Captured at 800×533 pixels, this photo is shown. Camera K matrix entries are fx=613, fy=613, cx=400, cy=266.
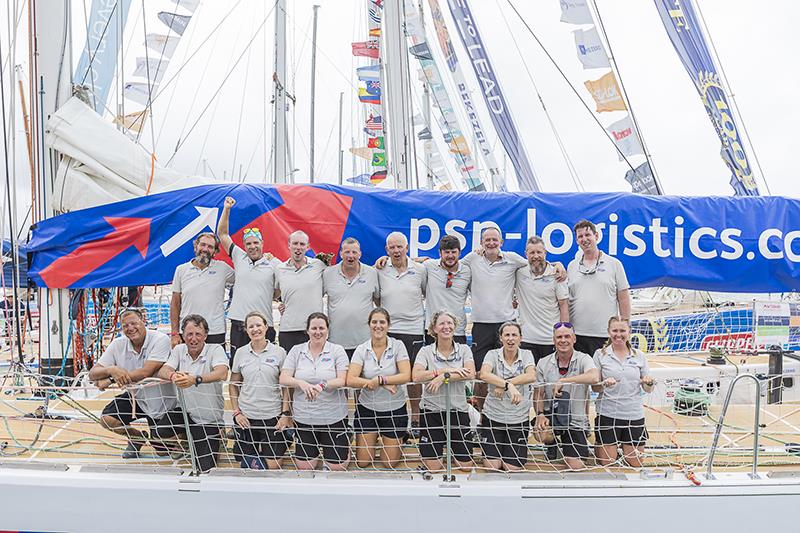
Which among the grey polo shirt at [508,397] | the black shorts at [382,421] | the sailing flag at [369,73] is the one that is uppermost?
the sailing flag at [369,73]

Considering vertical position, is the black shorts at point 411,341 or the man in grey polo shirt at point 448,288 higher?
the man in grey polo shirt at point 448,288

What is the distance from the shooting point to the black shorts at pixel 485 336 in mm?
4582

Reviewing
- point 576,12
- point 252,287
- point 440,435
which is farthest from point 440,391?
point 576,12

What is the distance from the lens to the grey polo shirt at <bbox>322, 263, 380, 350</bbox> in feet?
14.7

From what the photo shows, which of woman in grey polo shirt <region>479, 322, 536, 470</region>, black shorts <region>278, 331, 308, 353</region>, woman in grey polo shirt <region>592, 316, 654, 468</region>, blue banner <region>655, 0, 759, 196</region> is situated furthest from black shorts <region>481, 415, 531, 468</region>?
blue banner <region>655, 0, 759, 196</region>

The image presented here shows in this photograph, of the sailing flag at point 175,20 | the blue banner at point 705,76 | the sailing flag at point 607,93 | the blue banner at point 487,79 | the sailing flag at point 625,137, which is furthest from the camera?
the blue banner at point 487,79

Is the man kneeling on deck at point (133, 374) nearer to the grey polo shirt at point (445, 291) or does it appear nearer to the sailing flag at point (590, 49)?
the grey polo shirt at point (445, 291)

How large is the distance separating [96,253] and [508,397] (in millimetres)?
3403

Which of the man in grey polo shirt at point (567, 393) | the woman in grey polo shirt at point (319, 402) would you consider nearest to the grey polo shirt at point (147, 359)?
the woman in grey polo shirt at point (319, 402)

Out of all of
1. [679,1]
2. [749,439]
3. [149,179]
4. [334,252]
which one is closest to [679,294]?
[679,1]

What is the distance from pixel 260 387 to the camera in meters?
3.92

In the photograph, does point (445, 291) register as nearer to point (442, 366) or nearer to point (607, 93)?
point (442, 366)

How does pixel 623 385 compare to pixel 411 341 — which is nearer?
pixel 623 385

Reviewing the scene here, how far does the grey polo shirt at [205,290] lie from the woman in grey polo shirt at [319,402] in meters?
0.94
